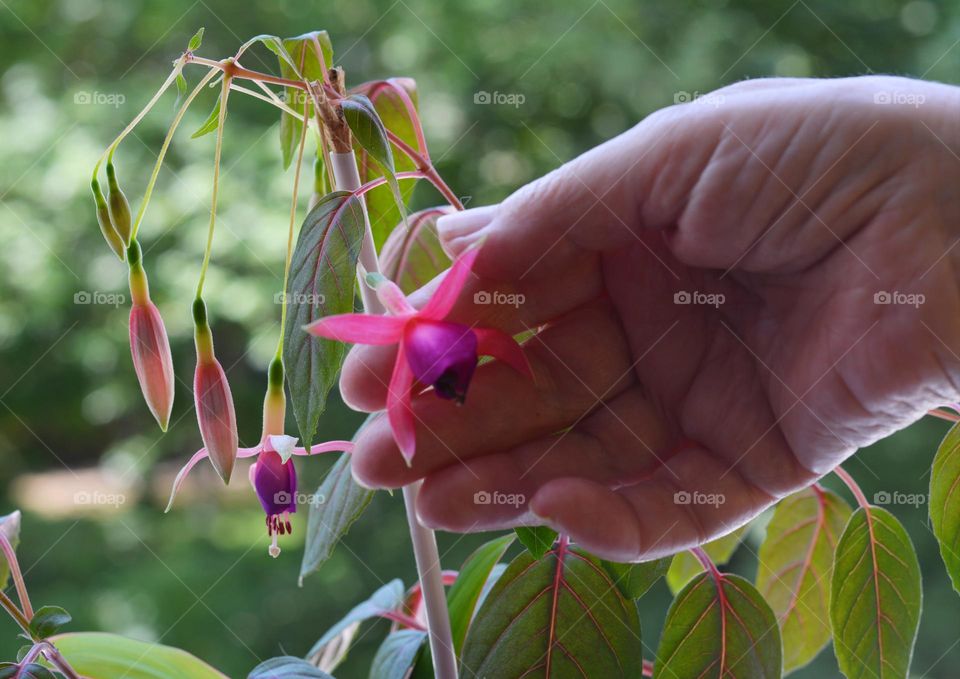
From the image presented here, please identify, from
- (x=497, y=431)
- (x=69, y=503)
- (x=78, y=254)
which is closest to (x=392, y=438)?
(x=497, y=431)

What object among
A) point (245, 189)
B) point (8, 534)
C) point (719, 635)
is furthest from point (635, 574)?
point (245, 189)

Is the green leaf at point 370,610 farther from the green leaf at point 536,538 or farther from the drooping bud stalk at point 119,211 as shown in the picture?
the drooping bud stalk at point 119,211

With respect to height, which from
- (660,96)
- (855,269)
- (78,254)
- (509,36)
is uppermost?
(509,36)

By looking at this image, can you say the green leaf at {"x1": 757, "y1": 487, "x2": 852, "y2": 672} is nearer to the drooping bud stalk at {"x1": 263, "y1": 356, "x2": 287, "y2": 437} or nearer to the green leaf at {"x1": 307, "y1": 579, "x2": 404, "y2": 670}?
the green leaf at {"x1": 307, "y1": 579, "x2": 404, "y2": 670}

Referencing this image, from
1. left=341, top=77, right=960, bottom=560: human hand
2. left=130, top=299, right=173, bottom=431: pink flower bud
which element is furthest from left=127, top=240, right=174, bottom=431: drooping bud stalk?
left=341, top=77, right=960, bottom=560: human hand

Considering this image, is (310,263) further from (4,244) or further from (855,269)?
(4,244)

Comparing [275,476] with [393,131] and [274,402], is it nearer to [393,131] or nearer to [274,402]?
[274,402]

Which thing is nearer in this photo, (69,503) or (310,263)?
(310,263)
